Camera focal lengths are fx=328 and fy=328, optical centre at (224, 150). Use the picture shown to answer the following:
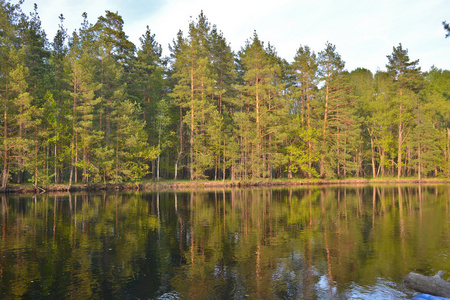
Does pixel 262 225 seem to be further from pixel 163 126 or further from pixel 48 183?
pixel 163 126

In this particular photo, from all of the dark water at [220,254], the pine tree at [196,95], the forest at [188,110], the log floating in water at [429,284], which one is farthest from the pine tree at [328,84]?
the log floating in water at [429,284]

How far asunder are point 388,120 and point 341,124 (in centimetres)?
1079

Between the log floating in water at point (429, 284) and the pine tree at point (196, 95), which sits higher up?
the pine tree at point (196, 95)

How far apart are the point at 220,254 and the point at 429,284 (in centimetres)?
644

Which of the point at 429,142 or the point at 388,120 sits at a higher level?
the point at 388,120

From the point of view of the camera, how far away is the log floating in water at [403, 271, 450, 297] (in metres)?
7.51

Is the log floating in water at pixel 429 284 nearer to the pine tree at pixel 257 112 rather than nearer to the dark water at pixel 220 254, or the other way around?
the dark water at pixel 220 254

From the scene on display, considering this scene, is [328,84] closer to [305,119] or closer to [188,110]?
[305,119]

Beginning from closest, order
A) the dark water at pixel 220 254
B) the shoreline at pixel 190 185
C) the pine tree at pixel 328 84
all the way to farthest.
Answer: the dark water at pixel 220 254, the shoreline at pixel 190 185, the pine tree at pixel 328 84

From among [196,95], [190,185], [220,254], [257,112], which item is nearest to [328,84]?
[257,112]

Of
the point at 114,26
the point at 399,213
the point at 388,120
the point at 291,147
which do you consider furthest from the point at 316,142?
the point at 114,26

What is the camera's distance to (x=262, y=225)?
17.4m

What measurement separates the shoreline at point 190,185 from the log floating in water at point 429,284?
3859cm

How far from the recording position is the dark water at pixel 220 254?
8.53 m
